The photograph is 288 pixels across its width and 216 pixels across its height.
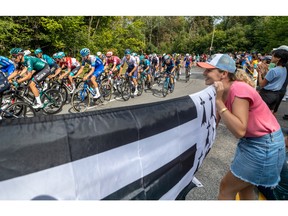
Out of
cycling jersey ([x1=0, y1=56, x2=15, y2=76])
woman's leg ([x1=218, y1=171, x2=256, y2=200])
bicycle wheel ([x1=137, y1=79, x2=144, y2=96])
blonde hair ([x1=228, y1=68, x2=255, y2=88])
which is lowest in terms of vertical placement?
bicycle wheel ([x1=137, y1=79, x2=144, y2=96])

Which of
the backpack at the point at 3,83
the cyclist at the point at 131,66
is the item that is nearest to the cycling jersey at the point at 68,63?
the cyclist at the point at 131,66

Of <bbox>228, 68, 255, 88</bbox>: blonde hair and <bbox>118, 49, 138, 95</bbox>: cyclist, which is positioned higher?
<bbox>228, 68, 255, 88</bbox>: blonde hair

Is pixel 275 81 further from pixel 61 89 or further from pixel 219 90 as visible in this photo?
pixel 61 89

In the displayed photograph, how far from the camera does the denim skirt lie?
5.94 feet

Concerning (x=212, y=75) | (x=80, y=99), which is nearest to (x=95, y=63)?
(x=80, y=99)

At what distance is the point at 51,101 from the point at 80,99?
1034 mm

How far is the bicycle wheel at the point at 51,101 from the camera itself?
6.59 m

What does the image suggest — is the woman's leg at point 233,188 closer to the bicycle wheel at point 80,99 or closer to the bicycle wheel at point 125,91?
the bicycle wheel at point 80,99

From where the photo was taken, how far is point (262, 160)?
1812 millimetres

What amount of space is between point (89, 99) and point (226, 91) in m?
6.38

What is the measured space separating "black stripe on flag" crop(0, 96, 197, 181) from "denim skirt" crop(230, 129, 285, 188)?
2.77 ft

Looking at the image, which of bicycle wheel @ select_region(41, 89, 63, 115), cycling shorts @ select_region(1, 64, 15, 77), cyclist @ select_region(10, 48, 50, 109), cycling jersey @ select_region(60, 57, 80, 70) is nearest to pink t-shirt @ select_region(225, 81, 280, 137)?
cyclist @ select_region(10, 48, 50, 109)

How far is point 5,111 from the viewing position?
502 cm

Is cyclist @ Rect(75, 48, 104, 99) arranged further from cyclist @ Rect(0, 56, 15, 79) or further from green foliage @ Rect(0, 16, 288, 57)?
green foliage @ Rect(0, 16, 288, 57)
